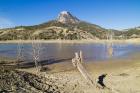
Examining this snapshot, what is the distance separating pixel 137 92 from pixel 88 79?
412 centimetres

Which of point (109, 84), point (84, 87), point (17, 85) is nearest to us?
point (17, 85)

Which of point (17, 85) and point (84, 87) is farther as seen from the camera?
point (84, 87)

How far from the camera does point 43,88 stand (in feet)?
64.9

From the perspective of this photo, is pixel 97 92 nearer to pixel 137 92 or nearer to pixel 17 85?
pixel 137 92

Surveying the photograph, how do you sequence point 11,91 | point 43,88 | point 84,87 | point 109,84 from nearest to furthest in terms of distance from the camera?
point 11,91
point 43,88
point 84,87
point 109,84

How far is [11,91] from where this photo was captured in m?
16.2

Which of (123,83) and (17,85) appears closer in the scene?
(17,85)

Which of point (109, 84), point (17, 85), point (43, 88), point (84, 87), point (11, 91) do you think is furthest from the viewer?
point (109, 84)

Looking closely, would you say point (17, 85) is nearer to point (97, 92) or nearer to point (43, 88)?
point (43, 88)

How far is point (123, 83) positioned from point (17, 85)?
882 centimetres

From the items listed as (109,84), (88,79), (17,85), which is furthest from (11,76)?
(109,84)

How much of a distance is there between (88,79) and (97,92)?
2.65 m

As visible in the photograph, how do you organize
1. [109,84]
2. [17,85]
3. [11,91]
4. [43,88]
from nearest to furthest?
[11,91] → [17,85] → [43,88] → [109,84]

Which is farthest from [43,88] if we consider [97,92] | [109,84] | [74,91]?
[109,84]
